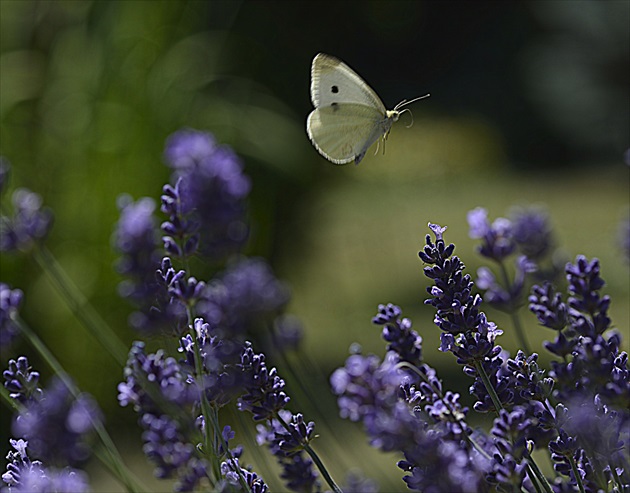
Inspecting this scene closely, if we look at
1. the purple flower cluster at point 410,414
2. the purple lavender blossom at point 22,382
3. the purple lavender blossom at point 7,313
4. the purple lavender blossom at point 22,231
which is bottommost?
the purple flower cluster at point 410,414

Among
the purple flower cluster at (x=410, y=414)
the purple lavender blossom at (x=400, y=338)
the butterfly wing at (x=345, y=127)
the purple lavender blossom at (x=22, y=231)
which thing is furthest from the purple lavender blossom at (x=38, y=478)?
the butterfly wing at (x=345, y=127)

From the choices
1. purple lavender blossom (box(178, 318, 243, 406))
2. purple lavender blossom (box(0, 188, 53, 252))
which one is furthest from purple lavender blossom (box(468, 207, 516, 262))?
purple lavender blossom (box(0, 188, 53, 252))

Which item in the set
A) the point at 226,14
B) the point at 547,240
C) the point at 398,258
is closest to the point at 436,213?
the point at 398,258

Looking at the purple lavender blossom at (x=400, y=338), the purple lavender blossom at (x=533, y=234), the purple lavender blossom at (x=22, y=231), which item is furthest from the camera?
the purple lavender blossom at (x=22, y=231)

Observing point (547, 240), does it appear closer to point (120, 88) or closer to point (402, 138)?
point (120, 88)

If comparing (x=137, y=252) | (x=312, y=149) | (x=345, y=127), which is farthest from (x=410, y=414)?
(x=312, y=149)

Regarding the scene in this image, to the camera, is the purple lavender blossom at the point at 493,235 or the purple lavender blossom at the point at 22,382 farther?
the purple lavender blossom at the point at 493,235

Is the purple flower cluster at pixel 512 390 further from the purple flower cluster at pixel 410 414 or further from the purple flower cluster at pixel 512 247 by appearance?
the purple flower cluster at pixel 512 247

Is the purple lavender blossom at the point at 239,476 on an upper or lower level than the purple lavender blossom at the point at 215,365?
lower
